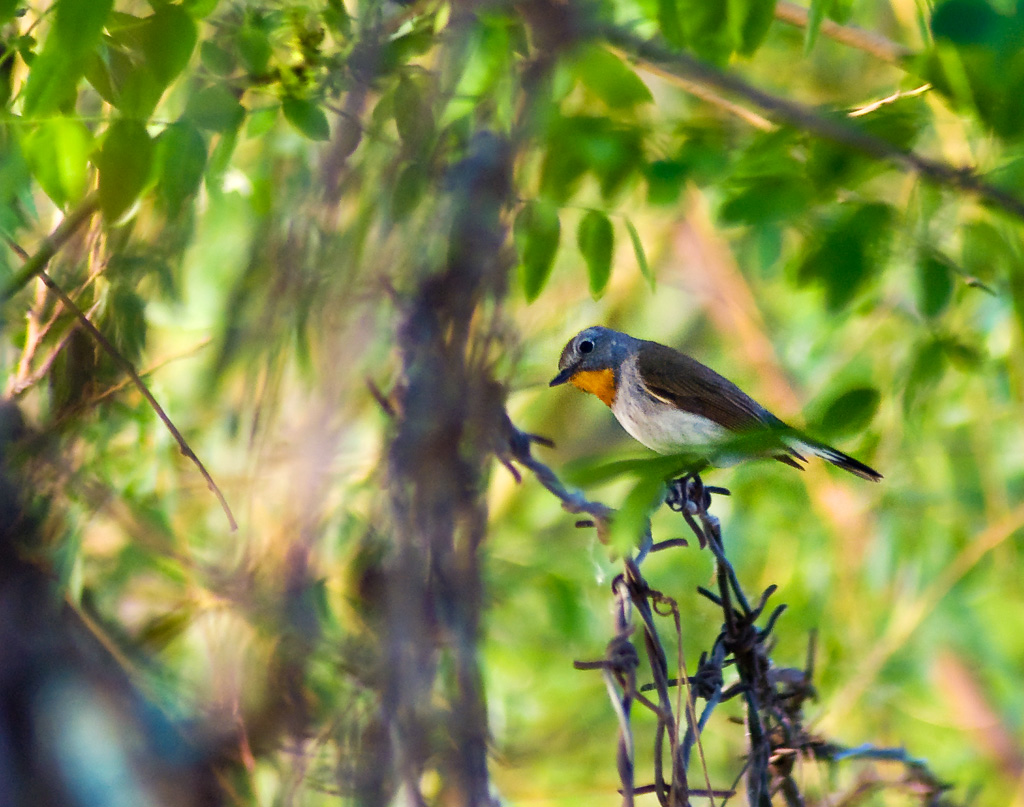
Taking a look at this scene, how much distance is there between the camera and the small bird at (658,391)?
278cm

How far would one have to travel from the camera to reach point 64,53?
1565 millimetres

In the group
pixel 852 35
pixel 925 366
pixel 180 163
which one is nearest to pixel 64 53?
pixel 180 163

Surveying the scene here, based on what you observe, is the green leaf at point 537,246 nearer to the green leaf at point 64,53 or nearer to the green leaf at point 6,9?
the green leaf at point 64,53

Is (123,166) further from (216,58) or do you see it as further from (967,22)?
(967,22)

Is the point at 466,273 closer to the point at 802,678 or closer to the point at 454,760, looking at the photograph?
the point at 454,760

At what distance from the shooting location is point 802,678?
160 centimetres

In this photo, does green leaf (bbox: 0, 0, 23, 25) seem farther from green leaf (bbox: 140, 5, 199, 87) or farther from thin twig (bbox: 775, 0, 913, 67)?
thin twig (bbox: 775, 0, 913, 67)

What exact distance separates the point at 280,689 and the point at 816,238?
77.0 inches

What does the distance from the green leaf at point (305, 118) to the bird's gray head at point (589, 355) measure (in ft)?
3.37

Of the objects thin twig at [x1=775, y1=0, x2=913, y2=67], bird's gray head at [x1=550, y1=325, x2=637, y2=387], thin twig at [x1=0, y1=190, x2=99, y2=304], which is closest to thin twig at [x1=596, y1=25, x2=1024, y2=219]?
thin twig at [x1=775, y1=0, x2=913, y2=67]

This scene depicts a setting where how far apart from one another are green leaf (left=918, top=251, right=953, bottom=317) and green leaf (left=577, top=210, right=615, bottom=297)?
2.75 feet

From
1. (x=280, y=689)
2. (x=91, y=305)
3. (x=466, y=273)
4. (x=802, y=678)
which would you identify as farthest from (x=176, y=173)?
(x=802, y=678)

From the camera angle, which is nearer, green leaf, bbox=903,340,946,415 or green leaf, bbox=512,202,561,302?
green leaf, bbox=512,202,561,302

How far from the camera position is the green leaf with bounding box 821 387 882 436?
1375mm
